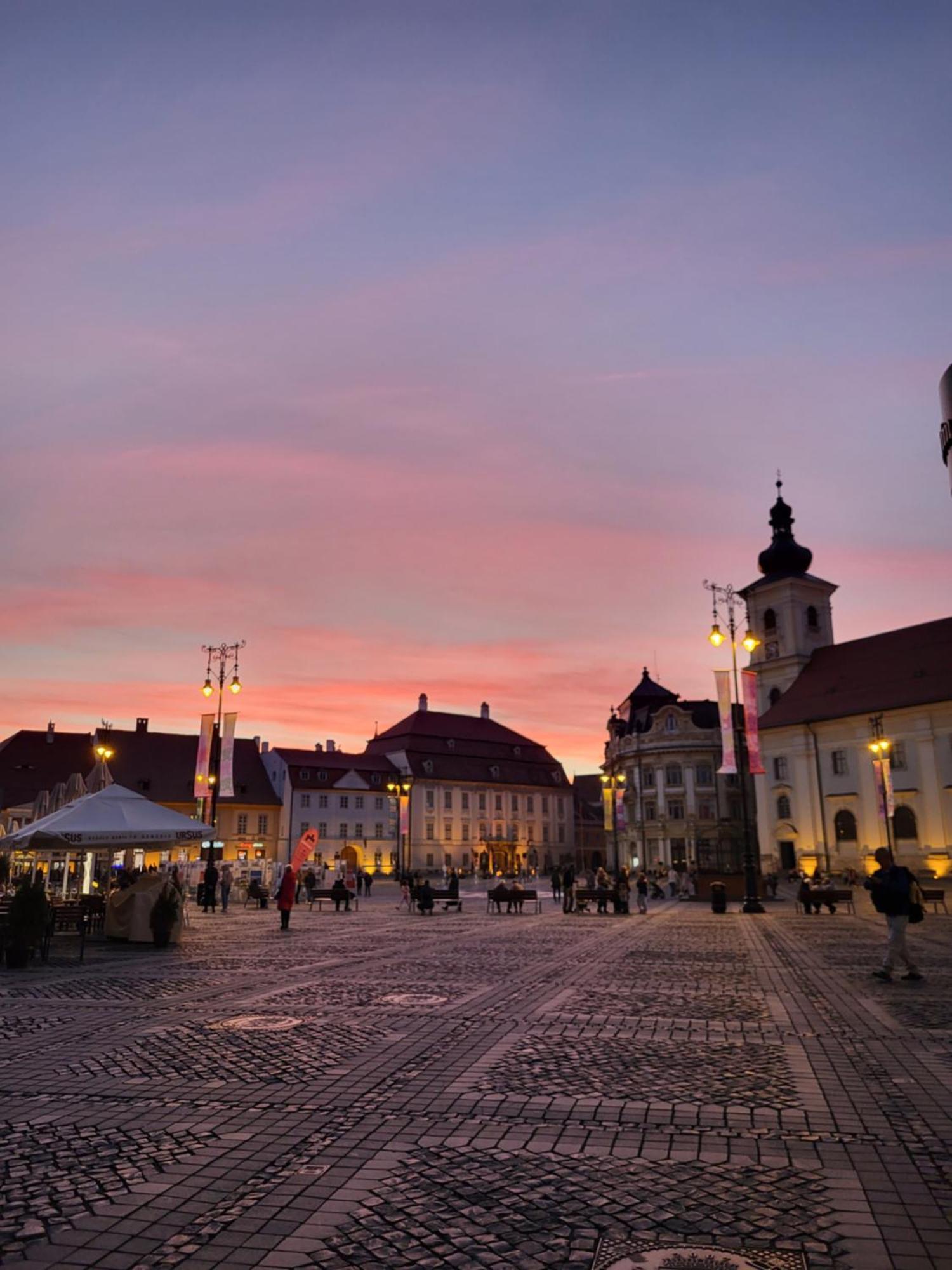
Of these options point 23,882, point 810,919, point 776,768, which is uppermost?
point 776,768

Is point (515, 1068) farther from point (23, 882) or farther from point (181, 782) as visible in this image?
point (181, 782)

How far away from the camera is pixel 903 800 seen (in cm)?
5984

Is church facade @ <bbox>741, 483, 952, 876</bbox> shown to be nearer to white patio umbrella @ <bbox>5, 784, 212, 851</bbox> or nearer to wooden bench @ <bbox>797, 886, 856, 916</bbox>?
wooden bench @ <bbox>797, 886, 856, 916</bbox>

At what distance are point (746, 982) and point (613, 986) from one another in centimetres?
208

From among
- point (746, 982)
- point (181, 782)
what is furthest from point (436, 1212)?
point (181, 782)

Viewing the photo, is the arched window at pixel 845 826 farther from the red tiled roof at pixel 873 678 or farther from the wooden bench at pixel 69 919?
the wooden bench at pixel 69 919

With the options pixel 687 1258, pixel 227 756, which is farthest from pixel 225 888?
pixel 687 1258

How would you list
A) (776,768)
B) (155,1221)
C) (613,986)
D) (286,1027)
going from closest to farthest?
(155,1221) < (286,1027) < (613,986) < (776,768)

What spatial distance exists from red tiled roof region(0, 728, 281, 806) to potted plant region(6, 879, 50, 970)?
6372 centimetres

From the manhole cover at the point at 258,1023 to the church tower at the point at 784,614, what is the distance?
71.7 metres

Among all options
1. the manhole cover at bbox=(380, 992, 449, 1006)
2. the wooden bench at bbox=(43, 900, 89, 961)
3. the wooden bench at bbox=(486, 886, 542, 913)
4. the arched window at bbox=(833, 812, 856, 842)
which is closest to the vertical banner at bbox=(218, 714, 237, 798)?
the wooden bench at bbox=(486, 886, 542, 913)

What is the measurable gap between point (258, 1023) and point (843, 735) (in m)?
62.2

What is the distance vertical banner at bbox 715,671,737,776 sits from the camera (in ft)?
117

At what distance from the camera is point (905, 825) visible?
59.5 meters
